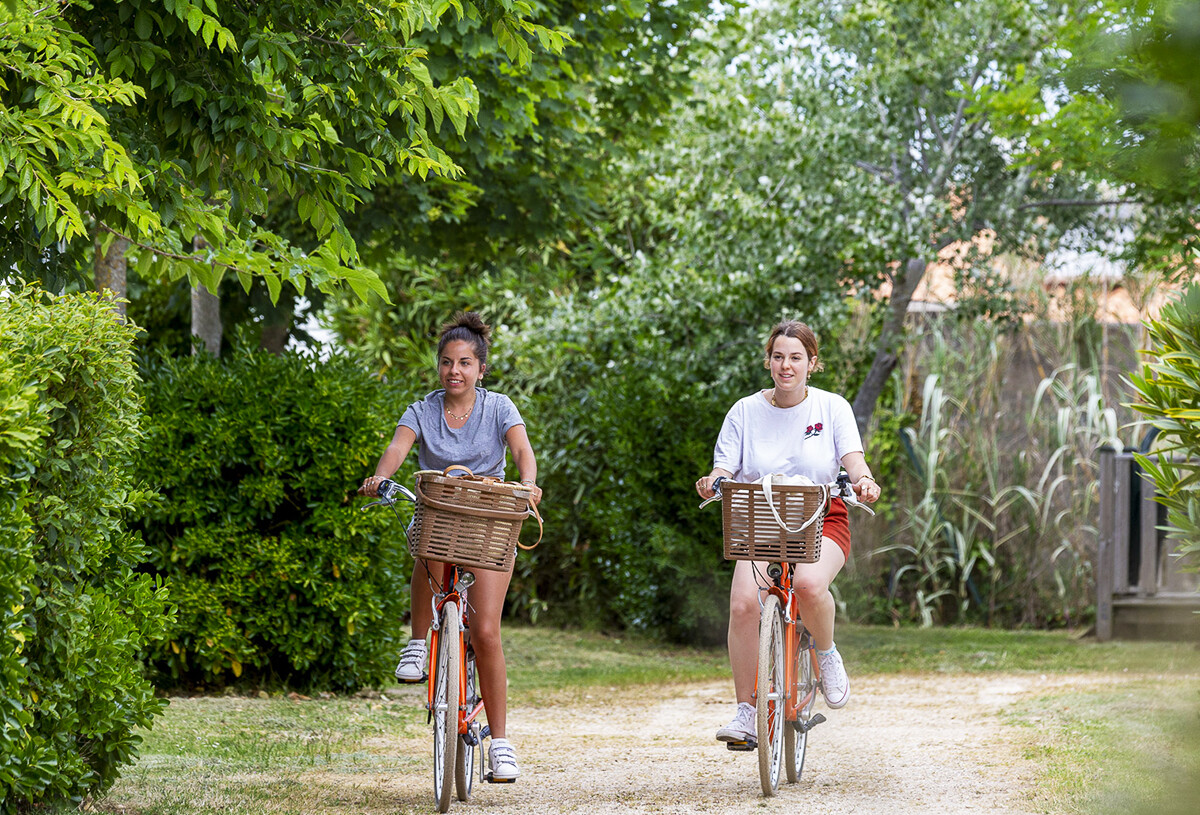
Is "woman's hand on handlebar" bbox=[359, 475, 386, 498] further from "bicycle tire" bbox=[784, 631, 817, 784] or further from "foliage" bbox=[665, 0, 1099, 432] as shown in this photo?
"foliage" bbox=[665, 0, 1099, 432]

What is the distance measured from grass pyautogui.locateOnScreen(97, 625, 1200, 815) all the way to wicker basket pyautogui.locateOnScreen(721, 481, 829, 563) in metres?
1.16

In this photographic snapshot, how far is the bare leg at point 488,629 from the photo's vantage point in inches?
180

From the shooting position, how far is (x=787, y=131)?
9.79 meters

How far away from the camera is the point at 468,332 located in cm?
479

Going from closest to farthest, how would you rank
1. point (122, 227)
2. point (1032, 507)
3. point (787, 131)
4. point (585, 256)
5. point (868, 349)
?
point (122, 227) → point (787, 131) → point (868, 349) → point (1032, 507) → point (585, 256)

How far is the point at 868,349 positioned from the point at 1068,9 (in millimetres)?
3198

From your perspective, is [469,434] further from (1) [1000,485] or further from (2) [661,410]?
(1) [1000,485]

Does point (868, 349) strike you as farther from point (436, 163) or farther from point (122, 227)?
point (122, 227)

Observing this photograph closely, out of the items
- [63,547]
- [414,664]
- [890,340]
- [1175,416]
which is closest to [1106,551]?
[890,340]

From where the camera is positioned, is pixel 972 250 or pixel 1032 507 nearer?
pixel 972 250

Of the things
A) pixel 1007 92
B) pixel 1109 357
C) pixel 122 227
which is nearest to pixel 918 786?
pixel 122 227

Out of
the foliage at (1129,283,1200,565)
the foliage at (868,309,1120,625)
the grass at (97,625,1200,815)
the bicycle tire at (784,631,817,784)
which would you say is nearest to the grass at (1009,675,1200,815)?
the grass at (97,625,1200,815)

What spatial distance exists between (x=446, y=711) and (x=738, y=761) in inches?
72.1

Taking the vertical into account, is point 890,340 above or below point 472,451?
above
